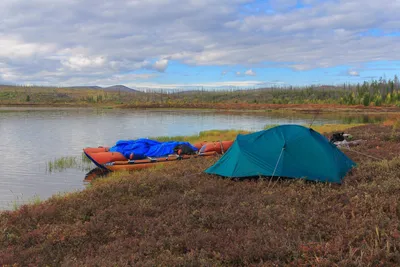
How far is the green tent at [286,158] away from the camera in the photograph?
28.6ft

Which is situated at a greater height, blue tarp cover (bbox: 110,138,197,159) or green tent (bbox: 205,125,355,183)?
green tent (bbox: 205,125,355,183)

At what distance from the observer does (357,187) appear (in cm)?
771

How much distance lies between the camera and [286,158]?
29.4 feet

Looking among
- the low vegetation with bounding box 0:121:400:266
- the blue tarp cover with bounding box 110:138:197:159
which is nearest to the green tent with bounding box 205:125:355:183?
the low vegetation with bounding box 0:121:400:266

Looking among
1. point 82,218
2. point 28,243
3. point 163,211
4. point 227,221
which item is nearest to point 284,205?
point 227,221

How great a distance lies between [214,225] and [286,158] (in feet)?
12.0

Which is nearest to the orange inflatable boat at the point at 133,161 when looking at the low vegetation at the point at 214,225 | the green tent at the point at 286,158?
the green tent at the point at 286,158

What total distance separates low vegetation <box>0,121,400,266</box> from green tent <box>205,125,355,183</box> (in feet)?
1.11

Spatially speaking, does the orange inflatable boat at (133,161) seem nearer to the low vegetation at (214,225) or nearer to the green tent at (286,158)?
the green tent at (286,158)

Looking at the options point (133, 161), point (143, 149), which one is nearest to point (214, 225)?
point (133, 161)

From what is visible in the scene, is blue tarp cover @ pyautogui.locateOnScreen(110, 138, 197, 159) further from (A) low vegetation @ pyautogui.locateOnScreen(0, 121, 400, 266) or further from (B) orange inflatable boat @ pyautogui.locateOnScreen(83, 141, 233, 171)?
(A) low vegetation @ pyautogui.locateOnScreen(0, 121, 400, 266)

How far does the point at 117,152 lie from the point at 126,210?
7.69m

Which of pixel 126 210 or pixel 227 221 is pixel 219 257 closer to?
pixel 227 221

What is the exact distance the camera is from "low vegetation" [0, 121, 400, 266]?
4734 mm
